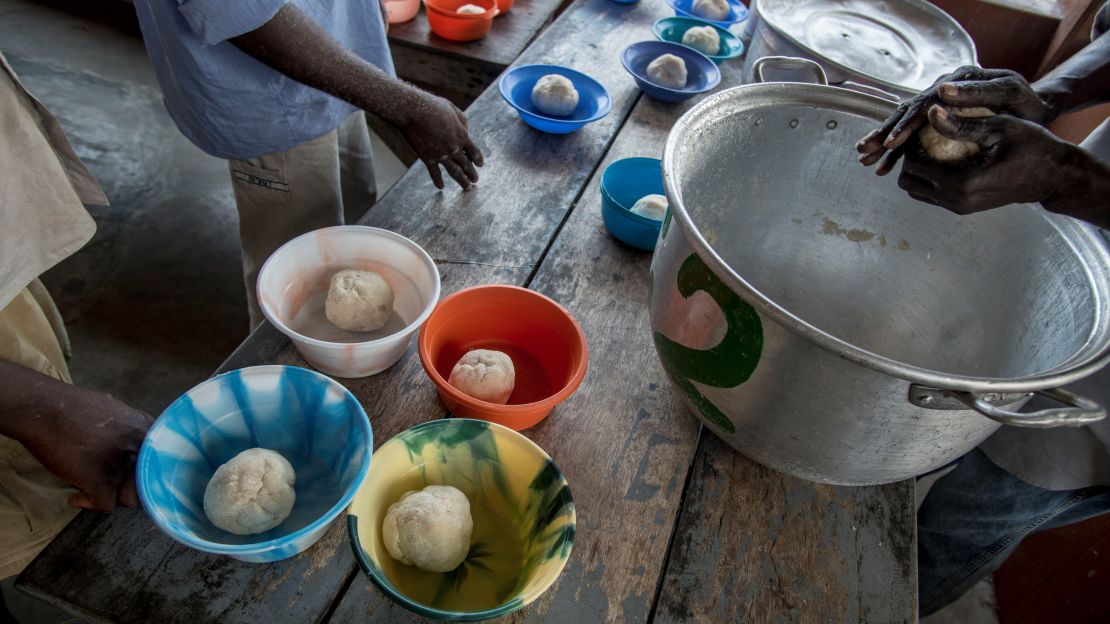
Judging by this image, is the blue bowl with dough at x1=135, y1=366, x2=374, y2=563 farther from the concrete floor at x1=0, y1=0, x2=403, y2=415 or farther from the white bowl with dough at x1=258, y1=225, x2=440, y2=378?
the concrete floor at x1=0, y1=0, x2=403, y2=415

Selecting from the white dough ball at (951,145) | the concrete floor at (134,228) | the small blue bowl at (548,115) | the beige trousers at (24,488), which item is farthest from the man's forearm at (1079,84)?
the concrete floor at (134,228)

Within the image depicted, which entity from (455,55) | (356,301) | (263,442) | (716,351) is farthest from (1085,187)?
(455,55)

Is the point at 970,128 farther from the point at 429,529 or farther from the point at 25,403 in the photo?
the point at 25,403

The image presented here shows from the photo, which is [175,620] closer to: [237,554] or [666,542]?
[237,554]

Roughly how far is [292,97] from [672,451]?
1.11 meters

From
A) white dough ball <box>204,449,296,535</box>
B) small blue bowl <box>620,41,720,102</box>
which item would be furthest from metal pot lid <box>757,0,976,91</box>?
white dough ball <box>204,449,296,535</box>

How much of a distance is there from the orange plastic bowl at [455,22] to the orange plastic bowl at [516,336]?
4.85ft

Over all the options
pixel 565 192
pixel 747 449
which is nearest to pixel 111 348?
pixel 565 192

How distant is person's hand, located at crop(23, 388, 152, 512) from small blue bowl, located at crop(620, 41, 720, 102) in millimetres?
1497

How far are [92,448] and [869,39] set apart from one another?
192cm

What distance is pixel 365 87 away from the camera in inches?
49.2

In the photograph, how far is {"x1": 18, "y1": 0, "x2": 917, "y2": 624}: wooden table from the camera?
78 centimetres

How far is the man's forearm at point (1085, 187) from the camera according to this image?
814 mm

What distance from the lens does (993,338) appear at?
99cm
